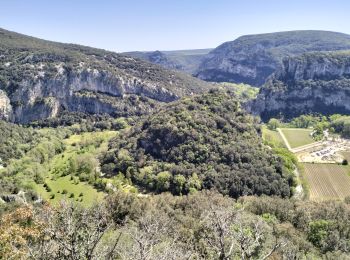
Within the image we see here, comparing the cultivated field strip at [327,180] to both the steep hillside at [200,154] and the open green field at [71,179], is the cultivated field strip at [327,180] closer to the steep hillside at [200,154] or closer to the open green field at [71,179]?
the steep hillside at [200,154]

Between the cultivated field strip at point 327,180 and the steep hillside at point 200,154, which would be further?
the cultivated field strip at point 327,180

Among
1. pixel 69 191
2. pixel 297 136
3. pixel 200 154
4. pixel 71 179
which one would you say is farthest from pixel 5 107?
pixel 297 136

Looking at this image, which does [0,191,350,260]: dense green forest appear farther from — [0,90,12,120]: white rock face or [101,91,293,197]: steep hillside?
[0,90,12,120]: white rock face

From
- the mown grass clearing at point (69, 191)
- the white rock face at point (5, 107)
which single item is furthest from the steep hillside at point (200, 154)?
the white rock face at point (5, 107)

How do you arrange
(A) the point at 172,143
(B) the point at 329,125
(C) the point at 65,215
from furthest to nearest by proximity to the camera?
(B) the point at 329,125
(A) the point at 172,143
(C) the point at 65,215

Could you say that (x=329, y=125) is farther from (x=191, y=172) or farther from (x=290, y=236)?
(x=290, y=236)

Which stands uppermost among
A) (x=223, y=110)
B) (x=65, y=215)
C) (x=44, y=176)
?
(x=65, y=215)

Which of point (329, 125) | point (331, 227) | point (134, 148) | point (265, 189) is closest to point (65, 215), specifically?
point (331, 227)
